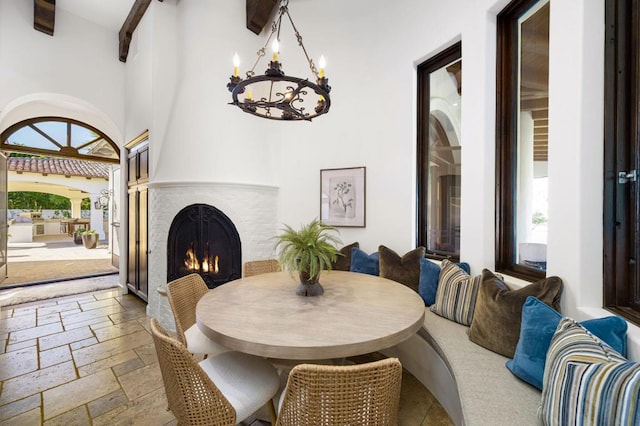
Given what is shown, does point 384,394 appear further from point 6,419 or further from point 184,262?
point 184,262

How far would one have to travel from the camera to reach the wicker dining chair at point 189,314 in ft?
5.84

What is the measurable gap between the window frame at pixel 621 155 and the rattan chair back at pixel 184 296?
247 centimetres

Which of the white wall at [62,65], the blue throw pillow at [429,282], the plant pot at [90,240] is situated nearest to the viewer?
the blue throw pillow at [429,282]

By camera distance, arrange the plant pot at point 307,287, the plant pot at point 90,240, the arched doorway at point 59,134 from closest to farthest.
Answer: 1. the plant pot at point 307,287
2. the arched doorway at point 59,134
3. the plant pot at point 90,240

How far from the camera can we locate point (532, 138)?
201 centimetres

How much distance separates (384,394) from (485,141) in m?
1.97

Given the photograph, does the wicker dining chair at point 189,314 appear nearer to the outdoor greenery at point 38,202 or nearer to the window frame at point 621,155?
the window frame at point 621,155

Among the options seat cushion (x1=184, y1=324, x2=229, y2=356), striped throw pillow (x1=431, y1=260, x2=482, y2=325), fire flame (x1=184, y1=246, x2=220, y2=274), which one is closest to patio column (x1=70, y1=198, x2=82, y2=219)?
fire flame (x1=184, y1=246, x2=220, y2=274)

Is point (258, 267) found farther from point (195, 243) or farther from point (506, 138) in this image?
point (506, 138)

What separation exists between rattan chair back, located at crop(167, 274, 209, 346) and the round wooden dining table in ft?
0.87

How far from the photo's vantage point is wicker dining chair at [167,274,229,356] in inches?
70.1

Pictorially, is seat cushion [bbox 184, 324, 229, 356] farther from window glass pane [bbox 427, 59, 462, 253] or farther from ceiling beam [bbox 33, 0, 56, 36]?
ceiling beam [bbox 33, 0, 56, 36]

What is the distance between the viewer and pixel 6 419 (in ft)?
5.95

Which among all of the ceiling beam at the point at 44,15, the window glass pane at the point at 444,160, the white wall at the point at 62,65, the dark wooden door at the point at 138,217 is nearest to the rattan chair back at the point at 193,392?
→ the window glass pane at the point at 444,160
